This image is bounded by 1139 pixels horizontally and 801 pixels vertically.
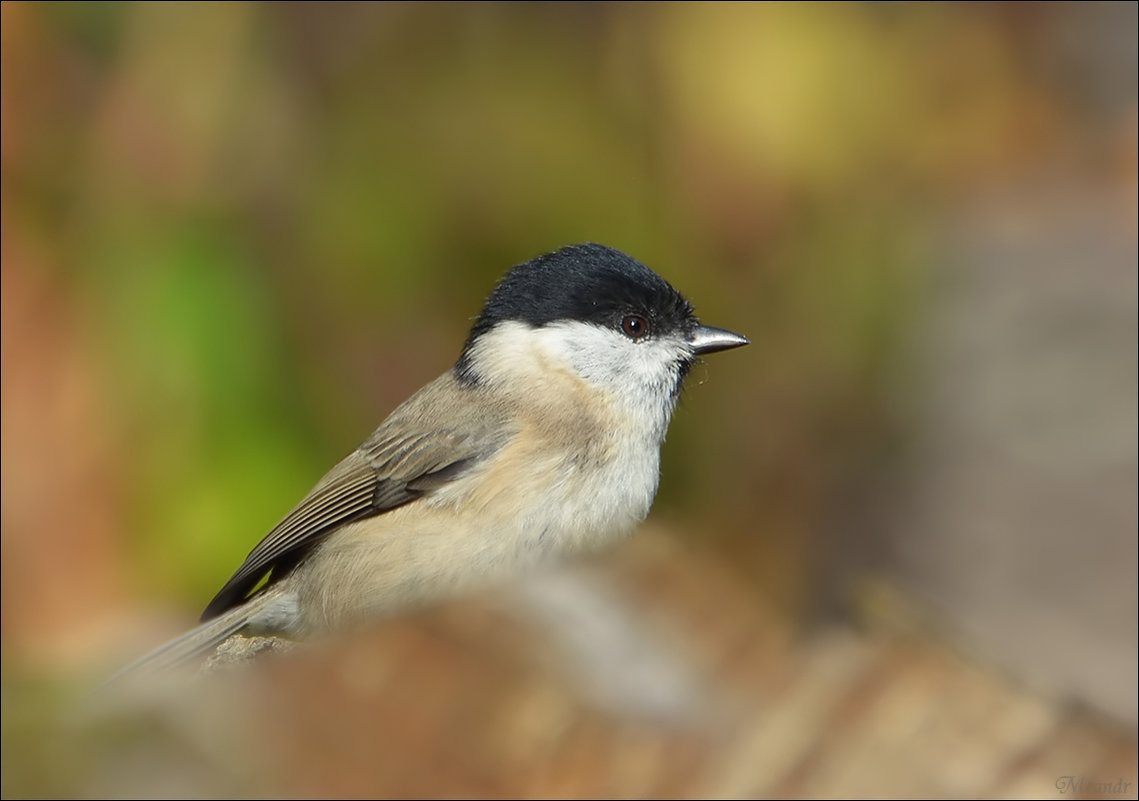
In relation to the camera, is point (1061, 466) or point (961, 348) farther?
point (961, 348)

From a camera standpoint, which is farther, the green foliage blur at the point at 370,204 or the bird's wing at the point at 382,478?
the green foliage blur at the point at 370,204

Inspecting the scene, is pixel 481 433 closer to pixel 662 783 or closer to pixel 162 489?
pixel 162 489

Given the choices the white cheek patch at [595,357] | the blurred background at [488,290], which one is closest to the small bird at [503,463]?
the white cheek patch at [595,357]

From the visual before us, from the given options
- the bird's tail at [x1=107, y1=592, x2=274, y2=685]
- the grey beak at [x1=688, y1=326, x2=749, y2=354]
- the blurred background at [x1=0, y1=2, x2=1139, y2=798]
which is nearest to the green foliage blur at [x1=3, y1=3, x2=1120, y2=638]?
the blurred background at [x1=0, y1=2, x2=1139, y2=798]

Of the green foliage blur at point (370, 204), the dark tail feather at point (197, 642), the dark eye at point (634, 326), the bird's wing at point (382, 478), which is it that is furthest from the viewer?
the green foliage blur at point (370, 204)

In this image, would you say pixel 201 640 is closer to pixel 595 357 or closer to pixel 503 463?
pixel 503 463


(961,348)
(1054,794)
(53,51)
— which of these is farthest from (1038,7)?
(1054,794)

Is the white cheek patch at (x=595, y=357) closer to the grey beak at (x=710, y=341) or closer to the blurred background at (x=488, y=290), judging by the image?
the grey beak at (x=710, y=341)

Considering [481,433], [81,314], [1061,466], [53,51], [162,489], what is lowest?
[1061,466]
